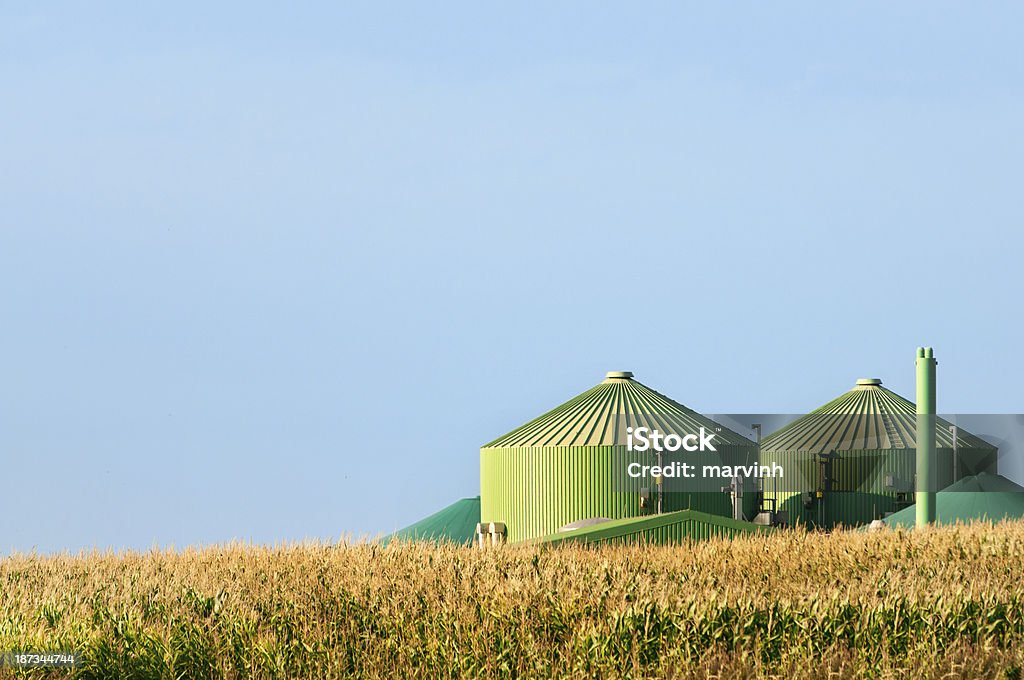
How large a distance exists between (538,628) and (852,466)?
2765 cm

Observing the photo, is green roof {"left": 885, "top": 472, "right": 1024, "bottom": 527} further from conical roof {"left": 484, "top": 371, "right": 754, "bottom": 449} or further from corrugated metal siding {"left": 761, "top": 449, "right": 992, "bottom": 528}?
conical roof {"left": 484, "top": 371, "right": 754, "bottom": 449}

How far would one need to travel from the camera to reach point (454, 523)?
1553 inches

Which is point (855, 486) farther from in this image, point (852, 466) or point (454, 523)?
point (454, 523)

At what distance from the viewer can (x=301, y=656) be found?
13.4 meters

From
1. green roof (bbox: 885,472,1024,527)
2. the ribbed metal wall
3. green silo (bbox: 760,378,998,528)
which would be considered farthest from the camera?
green silo (bbox: 760,378,998,528)

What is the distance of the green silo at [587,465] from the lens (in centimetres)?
3500

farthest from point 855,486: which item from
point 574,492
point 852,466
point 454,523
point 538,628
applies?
point 538,628

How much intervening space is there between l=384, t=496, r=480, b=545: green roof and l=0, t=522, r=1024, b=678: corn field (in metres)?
22.5

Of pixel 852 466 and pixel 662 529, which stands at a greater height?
pixel 852 466

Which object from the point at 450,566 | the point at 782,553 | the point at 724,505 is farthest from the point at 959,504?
the point at 450,566

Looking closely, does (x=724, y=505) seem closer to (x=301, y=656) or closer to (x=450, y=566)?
(x=450, y=566)

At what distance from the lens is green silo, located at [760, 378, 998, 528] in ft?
126

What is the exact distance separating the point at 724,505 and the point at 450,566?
67.0 feet

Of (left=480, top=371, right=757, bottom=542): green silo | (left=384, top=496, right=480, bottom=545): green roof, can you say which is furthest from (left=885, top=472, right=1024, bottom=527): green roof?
(left=384, top=496, right=480, bottom=545): green roof
